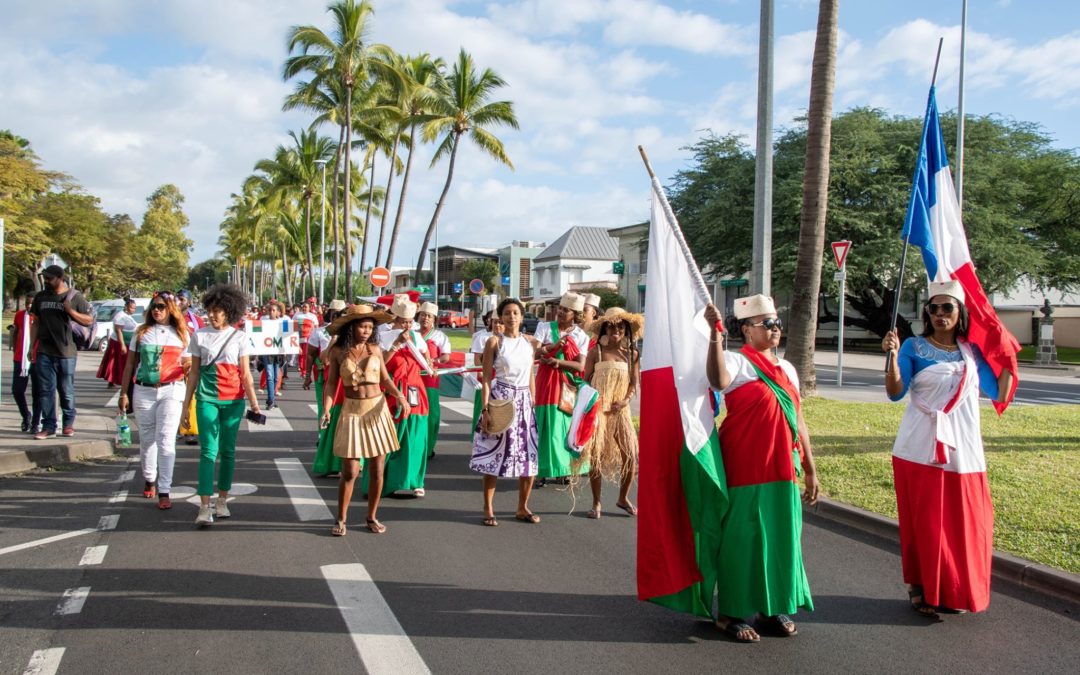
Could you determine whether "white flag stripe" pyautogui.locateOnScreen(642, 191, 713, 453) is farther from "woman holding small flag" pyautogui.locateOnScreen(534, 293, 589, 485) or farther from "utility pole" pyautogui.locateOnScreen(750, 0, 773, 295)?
"utility pole" pyautogui.locateOnScreen(750, 0, 773, 295)

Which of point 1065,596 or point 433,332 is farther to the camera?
point 433,332

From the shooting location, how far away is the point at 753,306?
4.46 meters

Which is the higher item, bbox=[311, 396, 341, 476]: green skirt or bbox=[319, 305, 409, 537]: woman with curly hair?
bbox=[319, 305, 409, 537]: woman with curly hair

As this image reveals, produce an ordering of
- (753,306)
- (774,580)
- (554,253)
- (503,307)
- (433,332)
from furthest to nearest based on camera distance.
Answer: (554,253)
(433,332)
(503,307)
(753,306)
(774,580)

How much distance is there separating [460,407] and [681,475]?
11.5 m

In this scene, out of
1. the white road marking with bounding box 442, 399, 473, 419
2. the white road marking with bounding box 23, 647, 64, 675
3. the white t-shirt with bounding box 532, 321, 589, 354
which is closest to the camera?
the white road marking with bounding box 23, 647, 64, 675

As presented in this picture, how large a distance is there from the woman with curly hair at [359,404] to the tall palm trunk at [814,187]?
26.5 feet

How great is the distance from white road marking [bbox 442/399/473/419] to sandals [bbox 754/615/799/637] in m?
10.1

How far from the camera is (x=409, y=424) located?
7508mm

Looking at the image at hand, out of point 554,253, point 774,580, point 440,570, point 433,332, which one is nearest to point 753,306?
point 774,580

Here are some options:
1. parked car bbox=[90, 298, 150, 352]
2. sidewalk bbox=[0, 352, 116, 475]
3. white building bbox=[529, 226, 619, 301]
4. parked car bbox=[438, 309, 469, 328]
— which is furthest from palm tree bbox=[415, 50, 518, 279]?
white building bbox=[529, 226, 619, 301]

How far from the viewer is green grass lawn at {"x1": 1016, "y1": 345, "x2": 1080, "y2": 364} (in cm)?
3162

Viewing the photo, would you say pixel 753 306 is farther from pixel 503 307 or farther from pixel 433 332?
pixel 433 332

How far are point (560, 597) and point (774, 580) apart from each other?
1359 mm
